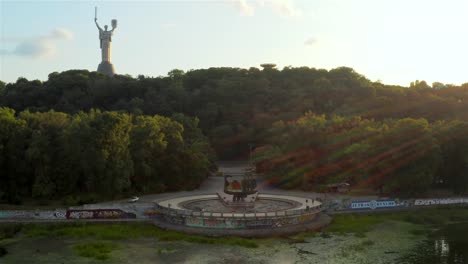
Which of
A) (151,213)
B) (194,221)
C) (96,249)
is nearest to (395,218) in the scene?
(194,221)

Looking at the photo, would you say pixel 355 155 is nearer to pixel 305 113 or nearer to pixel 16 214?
pixel 305 113

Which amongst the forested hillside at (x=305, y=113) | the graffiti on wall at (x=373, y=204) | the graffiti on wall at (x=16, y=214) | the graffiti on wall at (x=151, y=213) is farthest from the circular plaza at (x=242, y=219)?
the forested hillside at (x=305, y=113)

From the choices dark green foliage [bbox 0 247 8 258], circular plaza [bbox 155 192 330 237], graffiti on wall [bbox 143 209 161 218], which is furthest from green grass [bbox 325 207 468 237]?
dark green foliage [bbox 0 247 8 258]

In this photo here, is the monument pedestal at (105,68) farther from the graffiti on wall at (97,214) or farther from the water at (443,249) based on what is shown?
the water at (443,249)

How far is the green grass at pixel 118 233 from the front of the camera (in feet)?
108

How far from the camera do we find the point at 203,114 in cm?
7906

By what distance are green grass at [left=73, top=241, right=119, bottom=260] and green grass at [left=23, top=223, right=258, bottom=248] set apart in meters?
1.75

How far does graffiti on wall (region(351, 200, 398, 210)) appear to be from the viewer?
41.2m

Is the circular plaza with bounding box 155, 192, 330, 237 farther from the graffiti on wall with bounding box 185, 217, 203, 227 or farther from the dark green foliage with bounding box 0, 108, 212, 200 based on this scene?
the dark green foliage with bounding box 0, 108, 212, 200

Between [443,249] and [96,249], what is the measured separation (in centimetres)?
2460

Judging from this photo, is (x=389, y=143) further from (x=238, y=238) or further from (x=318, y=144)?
(x=238, y=238)

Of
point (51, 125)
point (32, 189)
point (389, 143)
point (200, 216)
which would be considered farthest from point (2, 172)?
point (389, 143)

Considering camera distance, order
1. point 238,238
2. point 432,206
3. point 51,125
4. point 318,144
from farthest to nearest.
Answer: point 318,144
point 51,125
point 432,206
point 238,238

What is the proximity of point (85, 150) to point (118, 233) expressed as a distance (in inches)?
483
